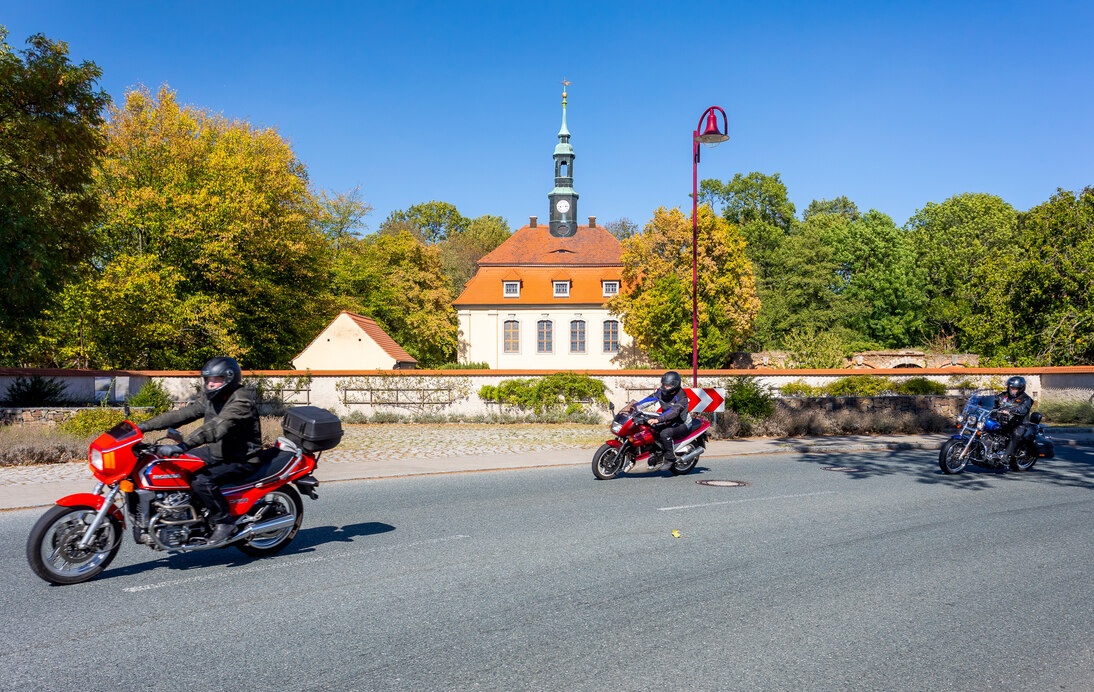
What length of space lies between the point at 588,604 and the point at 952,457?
9951 mm

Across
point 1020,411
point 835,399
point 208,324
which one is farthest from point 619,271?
point 1020,411

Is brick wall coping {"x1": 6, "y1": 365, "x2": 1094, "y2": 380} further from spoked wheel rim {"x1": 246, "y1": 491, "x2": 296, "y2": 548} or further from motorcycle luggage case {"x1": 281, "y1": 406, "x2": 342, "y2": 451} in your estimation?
spoked wheel rim {"x1": 246, "y1": 491, "x2": 296, "y2": 548}

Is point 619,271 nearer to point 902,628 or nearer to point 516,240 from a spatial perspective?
point 516,240

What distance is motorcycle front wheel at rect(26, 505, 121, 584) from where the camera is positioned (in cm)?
598

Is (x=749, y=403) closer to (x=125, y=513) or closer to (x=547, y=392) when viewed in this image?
(x=547, y=392)

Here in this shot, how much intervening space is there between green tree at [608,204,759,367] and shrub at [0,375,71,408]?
3442 centimetres

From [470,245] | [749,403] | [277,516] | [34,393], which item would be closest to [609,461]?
[277,516]

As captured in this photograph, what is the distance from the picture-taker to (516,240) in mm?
64688

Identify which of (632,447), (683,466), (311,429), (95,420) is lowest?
(683,466)

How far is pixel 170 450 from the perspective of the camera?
632 centimetres

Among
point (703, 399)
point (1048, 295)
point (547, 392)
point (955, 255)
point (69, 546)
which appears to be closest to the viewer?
point (69, 546)

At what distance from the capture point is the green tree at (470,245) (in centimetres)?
7612

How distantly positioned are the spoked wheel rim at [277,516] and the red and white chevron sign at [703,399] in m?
8.51

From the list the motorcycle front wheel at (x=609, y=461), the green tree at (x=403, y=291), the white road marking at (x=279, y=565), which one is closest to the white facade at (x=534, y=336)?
the green tree at (x=403, y=291)
